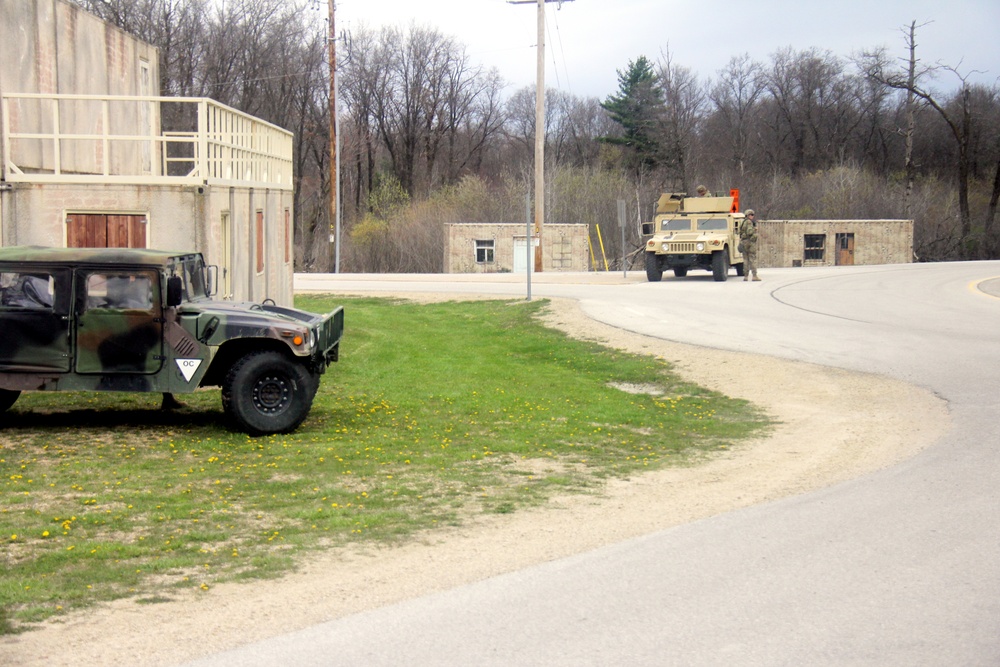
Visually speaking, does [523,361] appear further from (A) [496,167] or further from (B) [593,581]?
(A) [496,167]

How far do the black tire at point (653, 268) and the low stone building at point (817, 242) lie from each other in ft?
46.7

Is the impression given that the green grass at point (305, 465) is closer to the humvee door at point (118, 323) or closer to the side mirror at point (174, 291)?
the humvee door at point (118, 323)

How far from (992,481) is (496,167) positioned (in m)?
69.2

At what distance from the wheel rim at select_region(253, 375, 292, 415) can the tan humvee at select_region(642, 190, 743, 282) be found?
23.1 metres

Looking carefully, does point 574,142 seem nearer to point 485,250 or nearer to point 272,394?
point 485,250

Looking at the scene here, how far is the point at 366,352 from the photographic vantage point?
18.7 m

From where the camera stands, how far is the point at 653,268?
3344 centimetres

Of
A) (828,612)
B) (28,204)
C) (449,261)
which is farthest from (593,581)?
(449,261)

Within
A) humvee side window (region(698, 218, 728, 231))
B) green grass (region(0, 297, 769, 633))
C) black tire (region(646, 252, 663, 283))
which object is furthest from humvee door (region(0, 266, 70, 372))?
humvee side window (region(698, 218, 728, 231))

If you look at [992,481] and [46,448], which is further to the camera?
[46,448]

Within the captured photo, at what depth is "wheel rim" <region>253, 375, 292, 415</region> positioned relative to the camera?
35.4 feet

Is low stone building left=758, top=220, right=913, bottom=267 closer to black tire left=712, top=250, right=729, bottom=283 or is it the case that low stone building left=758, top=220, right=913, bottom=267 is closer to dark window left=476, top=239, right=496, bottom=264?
dark window left=476, top=239, right=496, bottom=264

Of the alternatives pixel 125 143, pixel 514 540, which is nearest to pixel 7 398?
pixel 514 540

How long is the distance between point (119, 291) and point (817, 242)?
130ft
